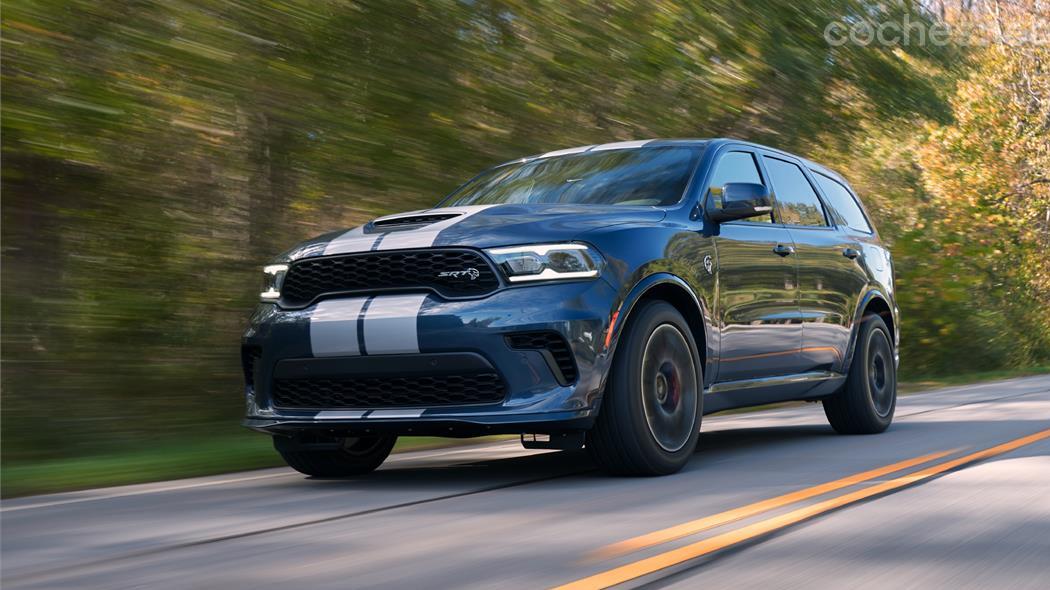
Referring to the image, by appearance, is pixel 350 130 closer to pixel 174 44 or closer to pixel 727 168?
pixel 174 44

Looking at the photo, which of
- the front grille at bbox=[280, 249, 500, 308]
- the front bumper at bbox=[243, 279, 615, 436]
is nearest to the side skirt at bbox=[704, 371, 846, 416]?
the front bumper at bbox=[243, 279, 615, 436]

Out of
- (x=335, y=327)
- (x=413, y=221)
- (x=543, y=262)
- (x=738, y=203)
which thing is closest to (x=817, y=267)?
(x=738, y=203)

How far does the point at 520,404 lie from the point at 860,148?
1347cm

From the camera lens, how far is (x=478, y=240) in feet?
19.4

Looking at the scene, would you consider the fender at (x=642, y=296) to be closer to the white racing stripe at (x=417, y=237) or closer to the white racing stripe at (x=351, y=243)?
the white racing stripe at (x=417, y=237)

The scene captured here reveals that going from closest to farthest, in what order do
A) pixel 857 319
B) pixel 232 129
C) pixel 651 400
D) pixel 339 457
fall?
pixel 651 400
pixel 339 457
pixel 857 319
pixel 232 129

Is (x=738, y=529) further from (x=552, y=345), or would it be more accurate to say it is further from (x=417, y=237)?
(x=417, y=237)

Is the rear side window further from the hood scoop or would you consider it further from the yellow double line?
the hood scoop

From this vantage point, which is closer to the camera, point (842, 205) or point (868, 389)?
point (868, 389)

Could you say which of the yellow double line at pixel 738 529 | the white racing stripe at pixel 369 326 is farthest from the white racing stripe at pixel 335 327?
the yellow double line at pixel 738 529

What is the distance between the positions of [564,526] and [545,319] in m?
1.17

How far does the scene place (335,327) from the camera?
6.03 metres

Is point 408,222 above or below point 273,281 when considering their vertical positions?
above

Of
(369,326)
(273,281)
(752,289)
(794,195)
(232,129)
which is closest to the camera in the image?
(369,326)
